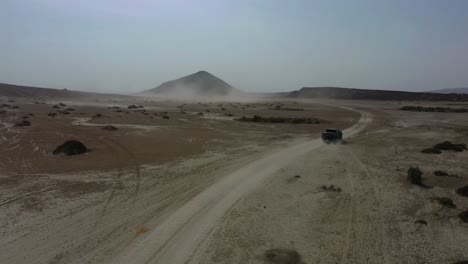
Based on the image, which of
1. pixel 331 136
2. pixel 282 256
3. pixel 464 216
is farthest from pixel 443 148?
Result: pixel 282 256

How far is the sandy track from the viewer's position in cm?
1130

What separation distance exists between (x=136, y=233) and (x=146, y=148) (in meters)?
19.3

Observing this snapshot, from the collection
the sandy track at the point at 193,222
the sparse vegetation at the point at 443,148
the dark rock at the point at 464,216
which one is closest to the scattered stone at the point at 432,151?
the sparse vegetation at the point at 443,148

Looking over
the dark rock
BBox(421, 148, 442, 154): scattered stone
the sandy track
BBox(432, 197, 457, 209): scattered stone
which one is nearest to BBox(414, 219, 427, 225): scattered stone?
the dark rock

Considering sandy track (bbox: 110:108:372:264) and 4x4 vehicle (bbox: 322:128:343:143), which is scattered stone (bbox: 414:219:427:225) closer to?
sandy track (bbox: 110:108:372:264)

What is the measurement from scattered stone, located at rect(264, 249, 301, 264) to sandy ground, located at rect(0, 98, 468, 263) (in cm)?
12

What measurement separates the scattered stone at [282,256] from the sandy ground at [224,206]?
0.12m

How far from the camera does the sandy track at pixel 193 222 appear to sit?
37.1ft

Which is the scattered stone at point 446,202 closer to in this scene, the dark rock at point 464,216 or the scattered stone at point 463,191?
the dark rock at point 464,216

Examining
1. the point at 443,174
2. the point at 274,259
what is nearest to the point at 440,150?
the point at 443,174

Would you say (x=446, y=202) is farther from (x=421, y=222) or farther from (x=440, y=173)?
(x=440, y=173)

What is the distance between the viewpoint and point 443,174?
75.0 feet

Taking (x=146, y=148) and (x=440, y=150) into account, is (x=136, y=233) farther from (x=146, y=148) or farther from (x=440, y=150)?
(x=440, y=150)

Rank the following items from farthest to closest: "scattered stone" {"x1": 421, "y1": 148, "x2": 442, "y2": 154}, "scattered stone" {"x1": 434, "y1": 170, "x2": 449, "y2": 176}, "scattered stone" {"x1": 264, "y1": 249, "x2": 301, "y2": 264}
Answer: "scattered stone" {"x1": 421, "y1": 148, "x2": 442, "y2": 154}, "scattered stone" {"x1": 434, "y1": 170, "x2": 449, "y2": 176}, "scattered stone" {"x1": 264, "y1": 249, "x2": 301, "y2": 264}
